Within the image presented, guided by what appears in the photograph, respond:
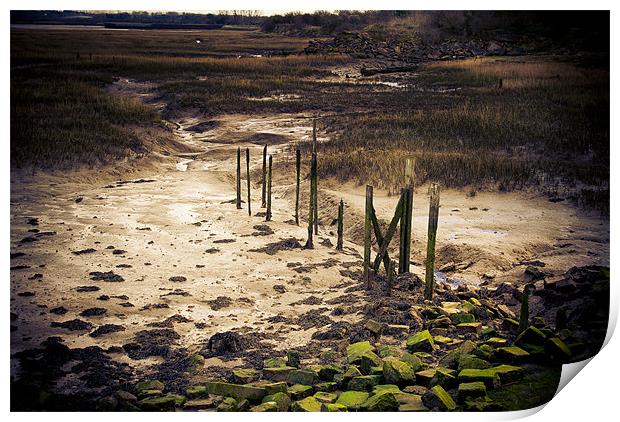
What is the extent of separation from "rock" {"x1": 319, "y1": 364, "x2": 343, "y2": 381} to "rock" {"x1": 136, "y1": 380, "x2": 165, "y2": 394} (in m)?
0.96

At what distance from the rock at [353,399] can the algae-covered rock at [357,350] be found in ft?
1.13

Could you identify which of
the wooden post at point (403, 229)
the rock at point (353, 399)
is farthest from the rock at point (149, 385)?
the wooden post at point (403, 229)

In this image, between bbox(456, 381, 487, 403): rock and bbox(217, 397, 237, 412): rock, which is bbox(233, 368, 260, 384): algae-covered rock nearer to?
bbox(217, 397, 237, 412): rock

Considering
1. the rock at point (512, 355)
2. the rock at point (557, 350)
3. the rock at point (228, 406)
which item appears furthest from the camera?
the rock at point (557, 350)

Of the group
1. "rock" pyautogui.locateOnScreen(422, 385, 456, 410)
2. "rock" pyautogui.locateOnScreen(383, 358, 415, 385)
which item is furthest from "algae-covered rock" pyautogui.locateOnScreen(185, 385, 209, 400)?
"rock" pyautogui.locateOnScreen(422, 385, 456, 410)

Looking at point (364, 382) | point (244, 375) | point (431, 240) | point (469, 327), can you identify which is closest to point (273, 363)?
point (244, 375)

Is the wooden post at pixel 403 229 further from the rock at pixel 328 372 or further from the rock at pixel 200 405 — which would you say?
the rock at pixel 200 405

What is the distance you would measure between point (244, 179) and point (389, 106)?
217 cm

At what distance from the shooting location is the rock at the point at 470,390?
439cm

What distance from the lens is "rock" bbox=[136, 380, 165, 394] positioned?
4.50 metres

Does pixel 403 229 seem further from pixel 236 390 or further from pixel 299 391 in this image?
pixel 236 390

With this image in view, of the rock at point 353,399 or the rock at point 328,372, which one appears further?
the rock at point 328,372

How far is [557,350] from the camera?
489 cm
